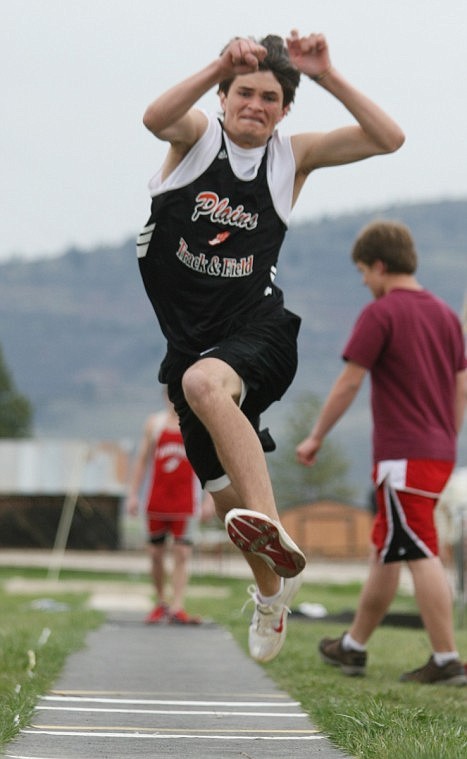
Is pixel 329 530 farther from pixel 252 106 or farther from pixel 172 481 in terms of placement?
pixel 252 106

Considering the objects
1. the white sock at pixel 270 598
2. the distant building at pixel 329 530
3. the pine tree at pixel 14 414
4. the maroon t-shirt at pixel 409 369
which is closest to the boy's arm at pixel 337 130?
the maroon t-shirt at pixel 409 369

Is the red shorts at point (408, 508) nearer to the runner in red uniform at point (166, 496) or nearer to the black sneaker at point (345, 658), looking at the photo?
the black sneaker at point (345, 658)

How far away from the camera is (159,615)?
9.88 meters

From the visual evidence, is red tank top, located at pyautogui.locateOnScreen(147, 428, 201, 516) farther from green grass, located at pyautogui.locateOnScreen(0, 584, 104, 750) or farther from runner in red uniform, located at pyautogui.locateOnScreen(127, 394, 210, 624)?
green grass, located at pyautogui.locateOnScreen(0, 584, 104, 750)

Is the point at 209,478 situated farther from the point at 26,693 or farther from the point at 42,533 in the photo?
the point at 42,533

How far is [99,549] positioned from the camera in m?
41.5

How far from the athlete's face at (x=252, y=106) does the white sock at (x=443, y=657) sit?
2.56 metres

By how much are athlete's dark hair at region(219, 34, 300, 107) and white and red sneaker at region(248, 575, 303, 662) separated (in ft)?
6.24

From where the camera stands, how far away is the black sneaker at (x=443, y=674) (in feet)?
18.1

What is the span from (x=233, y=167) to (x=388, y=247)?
5.48 ft

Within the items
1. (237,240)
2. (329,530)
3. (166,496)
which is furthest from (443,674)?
(329,530)

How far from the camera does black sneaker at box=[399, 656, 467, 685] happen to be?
5.53 meters

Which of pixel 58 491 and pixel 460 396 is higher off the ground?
pixel 460 396

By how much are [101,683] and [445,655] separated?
1.61 metres
